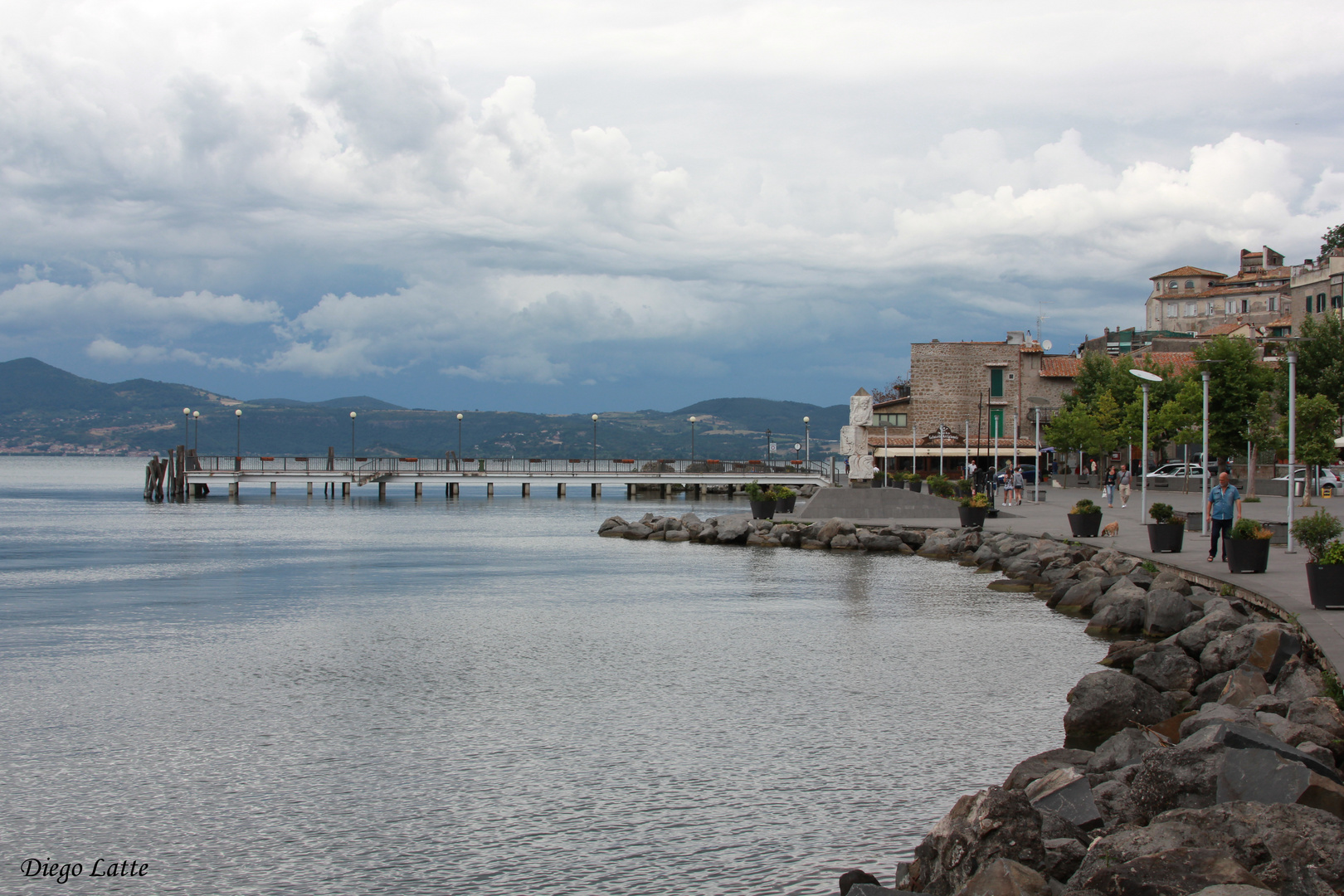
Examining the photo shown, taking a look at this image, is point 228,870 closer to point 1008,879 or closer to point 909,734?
point 1008,879

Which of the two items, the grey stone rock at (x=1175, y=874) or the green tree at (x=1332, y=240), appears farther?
the green tree at (x=1332, y=240)

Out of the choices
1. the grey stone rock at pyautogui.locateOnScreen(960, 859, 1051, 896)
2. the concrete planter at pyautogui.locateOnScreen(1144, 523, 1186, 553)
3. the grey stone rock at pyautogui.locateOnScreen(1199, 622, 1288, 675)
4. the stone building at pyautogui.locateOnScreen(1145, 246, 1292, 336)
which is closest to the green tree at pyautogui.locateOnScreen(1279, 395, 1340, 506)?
the concrete planter at pyautogui.locateOnScreen(1144, 523, 1186, 553)

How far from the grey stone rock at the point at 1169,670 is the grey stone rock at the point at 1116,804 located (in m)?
5.35

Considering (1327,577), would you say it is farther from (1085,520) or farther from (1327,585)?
(1085,520)

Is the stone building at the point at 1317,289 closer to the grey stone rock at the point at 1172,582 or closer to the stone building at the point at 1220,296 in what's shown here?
the stone building at the point at 1220,296

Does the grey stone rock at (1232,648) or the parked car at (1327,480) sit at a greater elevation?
the parked car at (1327,480)

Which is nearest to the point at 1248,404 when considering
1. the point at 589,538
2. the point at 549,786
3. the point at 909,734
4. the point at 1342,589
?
the point at 589,538

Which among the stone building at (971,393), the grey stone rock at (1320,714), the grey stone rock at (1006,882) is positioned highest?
the stone building at (971,393)

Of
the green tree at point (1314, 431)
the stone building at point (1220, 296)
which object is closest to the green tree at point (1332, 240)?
the stone building at point (1220, 296)

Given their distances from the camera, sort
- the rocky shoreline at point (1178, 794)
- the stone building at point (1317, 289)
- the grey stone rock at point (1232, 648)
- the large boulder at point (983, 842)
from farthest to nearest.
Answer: the stone building at point (1317, 289) → the grey stone rock at point (1232, 648) → the large boulder at point (983, 842) → the rocky shoreline at point (1178, 794)

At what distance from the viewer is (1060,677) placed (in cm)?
1557

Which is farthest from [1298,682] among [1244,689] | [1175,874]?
[1175,874]

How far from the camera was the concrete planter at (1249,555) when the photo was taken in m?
19.3

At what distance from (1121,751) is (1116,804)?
1.54 m
